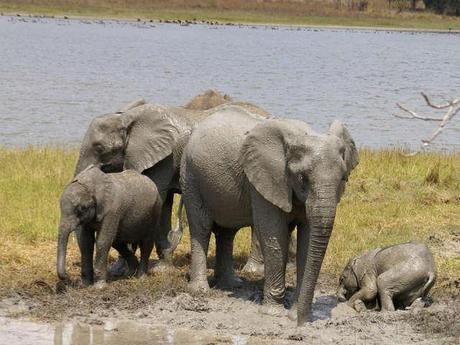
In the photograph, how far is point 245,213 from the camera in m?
9.33

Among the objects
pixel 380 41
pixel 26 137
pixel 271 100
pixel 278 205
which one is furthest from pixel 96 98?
pixel 380 41

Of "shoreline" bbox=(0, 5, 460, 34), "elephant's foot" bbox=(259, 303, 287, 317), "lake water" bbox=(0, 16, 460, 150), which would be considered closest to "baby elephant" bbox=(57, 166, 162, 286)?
"elephant's foot" bbox=(259, 303, 287, 317)

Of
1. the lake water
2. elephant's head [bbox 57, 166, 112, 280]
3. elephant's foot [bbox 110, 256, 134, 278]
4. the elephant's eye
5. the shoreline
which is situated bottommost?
the shoreline

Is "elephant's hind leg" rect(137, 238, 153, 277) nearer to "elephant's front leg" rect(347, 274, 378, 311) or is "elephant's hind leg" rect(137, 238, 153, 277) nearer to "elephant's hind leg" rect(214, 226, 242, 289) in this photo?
"elephant's hind leg" rect(214, 226, 242, 289)

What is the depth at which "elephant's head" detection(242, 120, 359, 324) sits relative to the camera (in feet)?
27.0

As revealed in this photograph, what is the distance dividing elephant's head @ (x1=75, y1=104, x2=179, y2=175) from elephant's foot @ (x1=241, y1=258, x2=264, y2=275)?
1.32m

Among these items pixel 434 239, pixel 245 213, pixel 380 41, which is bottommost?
pixel 380 41

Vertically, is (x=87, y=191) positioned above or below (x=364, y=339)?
above

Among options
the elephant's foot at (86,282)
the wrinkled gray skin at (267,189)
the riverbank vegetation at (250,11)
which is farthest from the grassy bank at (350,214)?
the riverbank vegetation at (250,11)

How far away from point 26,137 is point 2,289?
538 inches

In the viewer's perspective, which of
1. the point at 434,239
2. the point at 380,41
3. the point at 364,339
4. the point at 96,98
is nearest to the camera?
the point at 364,339

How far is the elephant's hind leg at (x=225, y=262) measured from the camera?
9.94 m

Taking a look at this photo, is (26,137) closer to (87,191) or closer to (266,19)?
(87,191)

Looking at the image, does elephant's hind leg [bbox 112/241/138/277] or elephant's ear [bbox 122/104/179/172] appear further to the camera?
elephant's ear [bbox 122/104/179/172]
